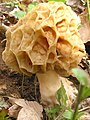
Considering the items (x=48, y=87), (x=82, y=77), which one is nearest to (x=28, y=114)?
(x=48, y=87)

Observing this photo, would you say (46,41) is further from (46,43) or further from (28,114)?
(28,114)

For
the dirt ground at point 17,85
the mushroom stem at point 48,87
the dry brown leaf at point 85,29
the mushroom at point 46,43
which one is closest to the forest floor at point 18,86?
the dirt ground at point 17,85

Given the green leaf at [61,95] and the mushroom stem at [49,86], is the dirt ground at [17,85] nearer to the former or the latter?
the mushroom stem at [49,86]

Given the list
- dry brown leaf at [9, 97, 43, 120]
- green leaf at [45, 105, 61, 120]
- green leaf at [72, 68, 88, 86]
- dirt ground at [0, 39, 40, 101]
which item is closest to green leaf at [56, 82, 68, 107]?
green leaf at [45, 105, 61, 120]

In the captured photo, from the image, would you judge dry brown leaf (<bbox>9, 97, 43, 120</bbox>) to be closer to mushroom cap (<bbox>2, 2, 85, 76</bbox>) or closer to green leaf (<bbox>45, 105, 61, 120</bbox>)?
green leaf (<bbox>45, 105, 61, 120</bbox>)

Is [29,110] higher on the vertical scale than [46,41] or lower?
lower

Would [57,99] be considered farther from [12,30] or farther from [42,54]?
[12,30]

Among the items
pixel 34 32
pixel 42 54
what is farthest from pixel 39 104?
pixel 34 32

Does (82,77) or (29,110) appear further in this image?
(29,110)
